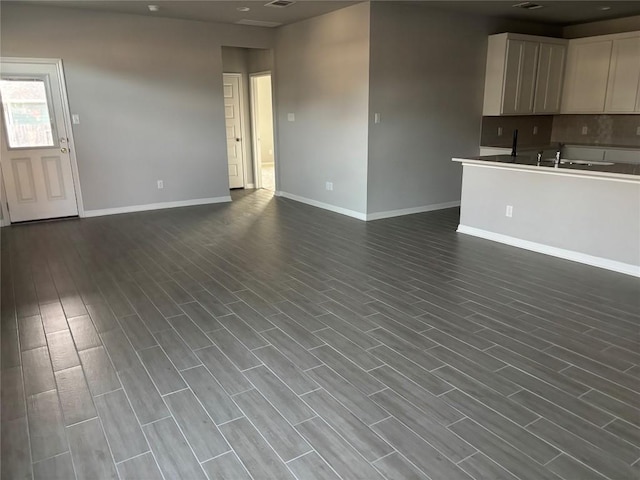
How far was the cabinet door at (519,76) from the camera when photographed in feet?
21.5

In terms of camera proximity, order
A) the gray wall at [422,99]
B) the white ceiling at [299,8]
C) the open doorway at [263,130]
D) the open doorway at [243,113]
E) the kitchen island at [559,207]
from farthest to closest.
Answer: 1. the open doorway at [263,130]
2. the open doorway at [243,113]
3. the gray wall at [422,99]
4. the white ceiling at [299,8]
5. the kitchen island at [559,207]

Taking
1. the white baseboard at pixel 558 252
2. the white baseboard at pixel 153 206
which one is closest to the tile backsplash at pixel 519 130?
the white baseboard at pixel 558 252

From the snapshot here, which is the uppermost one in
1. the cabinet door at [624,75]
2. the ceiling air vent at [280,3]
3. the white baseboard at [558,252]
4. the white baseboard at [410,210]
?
the ceiling air vent at [280,3]

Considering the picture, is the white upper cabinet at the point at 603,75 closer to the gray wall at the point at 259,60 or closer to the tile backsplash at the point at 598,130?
the tile backsplash at the point at 598,130

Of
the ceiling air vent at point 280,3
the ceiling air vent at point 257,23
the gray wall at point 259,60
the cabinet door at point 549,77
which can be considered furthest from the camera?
the gray wall at point 259,60

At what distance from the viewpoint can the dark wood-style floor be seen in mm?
1988

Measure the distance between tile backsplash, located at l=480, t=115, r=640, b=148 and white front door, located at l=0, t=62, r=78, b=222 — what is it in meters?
6.11

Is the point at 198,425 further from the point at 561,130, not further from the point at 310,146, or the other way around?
the point at 561,130

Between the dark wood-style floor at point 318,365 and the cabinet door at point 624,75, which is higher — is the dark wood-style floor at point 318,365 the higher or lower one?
the lower one

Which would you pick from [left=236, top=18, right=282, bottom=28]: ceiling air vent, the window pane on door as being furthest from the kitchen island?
the window pane on door

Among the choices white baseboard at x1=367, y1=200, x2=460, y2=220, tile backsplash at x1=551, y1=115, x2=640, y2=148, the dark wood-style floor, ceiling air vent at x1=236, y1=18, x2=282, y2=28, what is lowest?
the dark wood-style floor

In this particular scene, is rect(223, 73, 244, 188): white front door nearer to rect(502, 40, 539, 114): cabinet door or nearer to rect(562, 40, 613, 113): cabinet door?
rect(502, 40, 539, 114): cabinet door

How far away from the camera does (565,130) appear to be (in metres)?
7.75

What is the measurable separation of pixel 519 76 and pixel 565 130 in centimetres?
173
